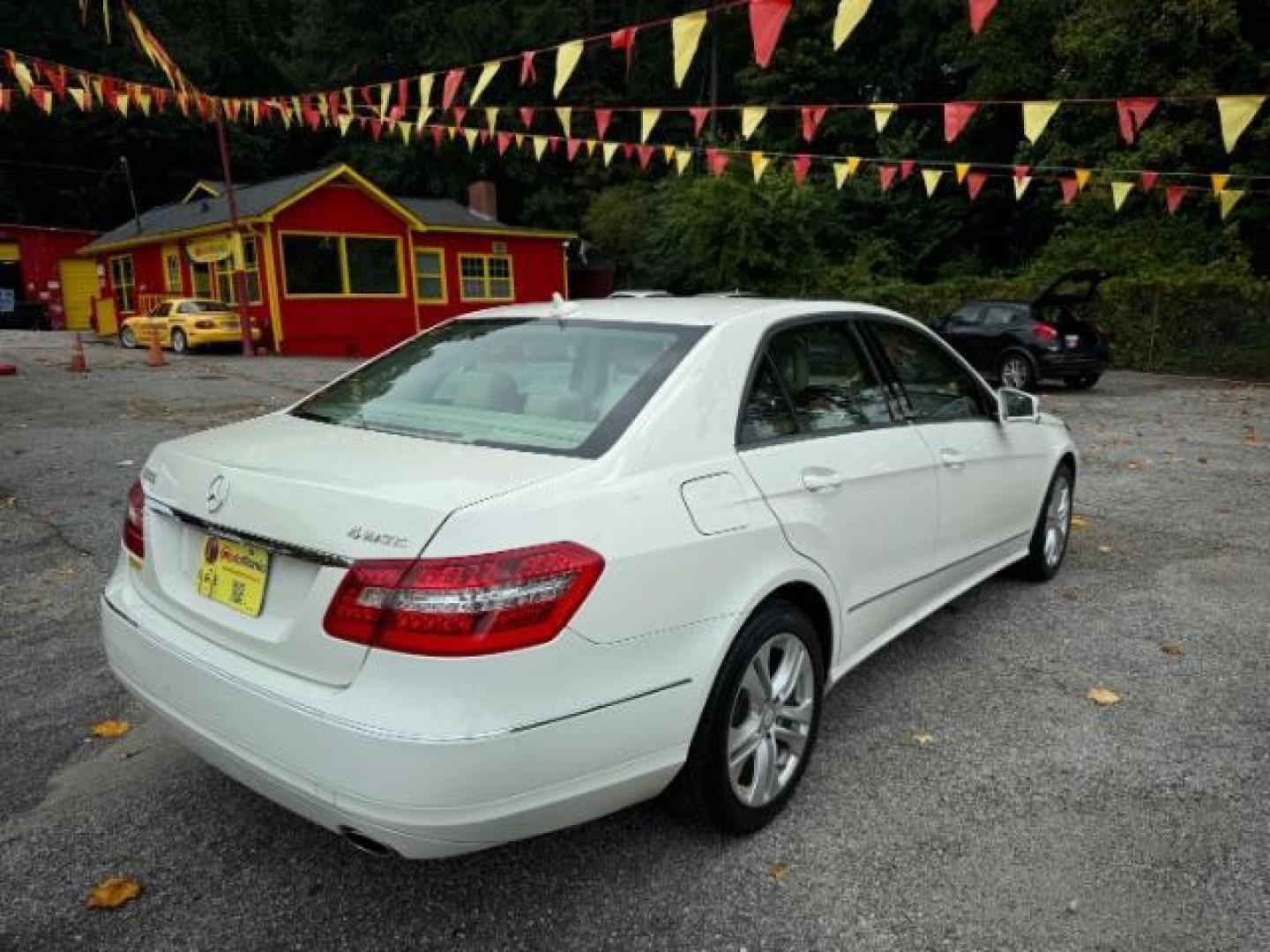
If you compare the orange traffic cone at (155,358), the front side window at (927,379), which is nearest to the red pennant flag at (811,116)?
the front side window at (927,379)

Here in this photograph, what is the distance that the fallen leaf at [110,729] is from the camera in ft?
10.9

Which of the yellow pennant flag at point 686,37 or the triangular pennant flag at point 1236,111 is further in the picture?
the triangular pennant flag at point 1236,111

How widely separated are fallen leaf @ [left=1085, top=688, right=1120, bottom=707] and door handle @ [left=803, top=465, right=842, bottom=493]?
60.3 inches

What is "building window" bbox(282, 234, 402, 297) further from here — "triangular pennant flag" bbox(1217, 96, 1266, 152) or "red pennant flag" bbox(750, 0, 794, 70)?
"triangular pennant flag" bbox(1217, 96, 1266, 152)

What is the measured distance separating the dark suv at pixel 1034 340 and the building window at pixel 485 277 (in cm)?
1625

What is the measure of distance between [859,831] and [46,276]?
136ft

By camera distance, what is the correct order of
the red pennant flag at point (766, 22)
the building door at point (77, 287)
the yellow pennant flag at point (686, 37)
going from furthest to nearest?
the building door at point (77, 287), the yellow pennant flag at point (686, 37), the red pennant flag at point (766, 22)

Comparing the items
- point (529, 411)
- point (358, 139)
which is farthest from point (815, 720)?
point (358, 139)

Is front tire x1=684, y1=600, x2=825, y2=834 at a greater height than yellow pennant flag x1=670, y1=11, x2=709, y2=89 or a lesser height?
lesser

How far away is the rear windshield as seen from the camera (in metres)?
2.56

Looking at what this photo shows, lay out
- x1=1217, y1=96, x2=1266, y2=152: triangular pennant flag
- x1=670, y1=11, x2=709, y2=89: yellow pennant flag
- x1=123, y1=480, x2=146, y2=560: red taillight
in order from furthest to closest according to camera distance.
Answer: x1=1217, y1=96, x2=1266, y2=152: triangular pennant flag, x1=670, y1=11, x2=709, y2=89: yellow pennant flag, x1=123, y1=480, x2=146, y2=560: red taillight

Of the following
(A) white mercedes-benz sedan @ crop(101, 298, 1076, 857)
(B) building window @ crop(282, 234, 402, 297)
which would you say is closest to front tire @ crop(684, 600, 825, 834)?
(A) white mercedes-benz sedan @ crop(101, 298, 1076, 857)

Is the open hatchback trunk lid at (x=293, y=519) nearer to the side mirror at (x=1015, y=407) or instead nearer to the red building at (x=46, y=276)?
the side mirror at (x=1015, y=407)

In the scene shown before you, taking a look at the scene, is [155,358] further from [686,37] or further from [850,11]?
[850,11]
